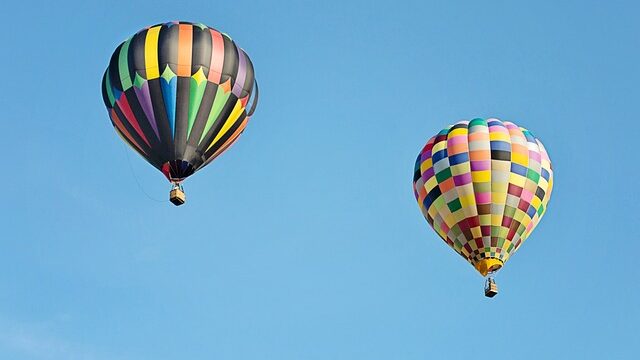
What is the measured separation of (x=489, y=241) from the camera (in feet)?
126

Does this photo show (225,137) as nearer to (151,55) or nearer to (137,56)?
(151,55)

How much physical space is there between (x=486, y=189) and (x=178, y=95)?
318 inches

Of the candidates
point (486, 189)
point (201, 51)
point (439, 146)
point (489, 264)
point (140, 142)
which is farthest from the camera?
point (439, 146)

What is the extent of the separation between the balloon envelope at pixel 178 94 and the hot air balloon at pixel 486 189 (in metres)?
5.58

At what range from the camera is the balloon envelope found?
35.2 metres

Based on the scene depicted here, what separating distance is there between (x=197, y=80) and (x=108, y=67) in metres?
2.51

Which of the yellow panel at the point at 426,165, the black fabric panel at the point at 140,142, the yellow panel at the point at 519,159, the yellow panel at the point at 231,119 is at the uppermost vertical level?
the yellow panel at the point at 426,165

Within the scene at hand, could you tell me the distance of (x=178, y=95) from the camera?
3522cm

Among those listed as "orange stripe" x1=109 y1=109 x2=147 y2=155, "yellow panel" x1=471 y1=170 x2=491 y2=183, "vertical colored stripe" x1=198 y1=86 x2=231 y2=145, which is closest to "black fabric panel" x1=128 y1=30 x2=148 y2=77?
"orange stripe" x1=109 y1=109 x2=147 y2=155

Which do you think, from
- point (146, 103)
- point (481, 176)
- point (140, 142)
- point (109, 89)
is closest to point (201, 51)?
point (146, 103)

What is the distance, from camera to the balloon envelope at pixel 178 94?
35.2 metres

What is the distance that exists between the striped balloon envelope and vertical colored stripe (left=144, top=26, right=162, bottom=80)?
25.8ft

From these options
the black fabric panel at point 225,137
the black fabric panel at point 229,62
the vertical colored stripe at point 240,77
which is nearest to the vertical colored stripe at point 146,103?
the black fabric panel at point 225,137

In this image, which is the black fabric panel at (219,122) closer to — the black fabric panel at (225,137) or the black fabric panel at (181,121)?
the black fabric panel at (225,137)
